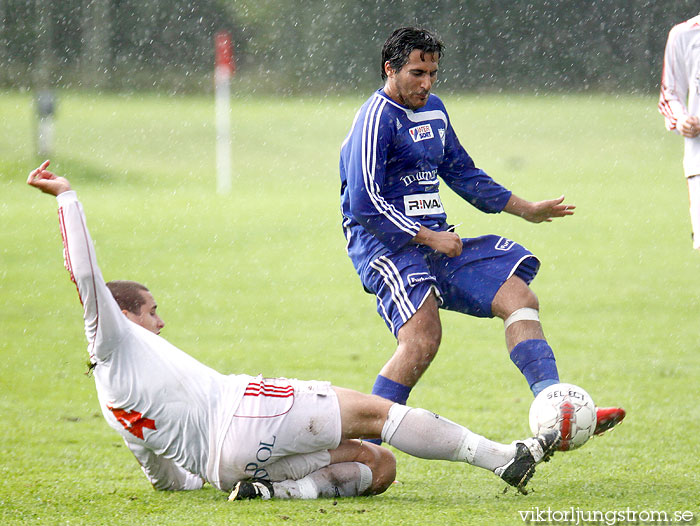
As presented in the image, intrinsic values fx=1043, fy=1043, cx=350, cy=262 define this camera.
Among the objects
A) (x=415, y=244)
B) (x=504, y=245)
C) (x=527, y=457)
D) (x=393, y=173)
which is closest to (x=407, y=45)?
(x=393, y=173)

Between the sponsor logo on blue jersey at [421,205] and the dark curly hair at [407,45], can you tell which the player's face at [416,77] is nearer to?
the dark curly hair at [407,45]

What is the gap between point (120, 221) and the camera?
48.6ft

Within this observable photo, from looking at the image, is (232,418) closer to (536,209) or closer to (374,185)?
(374,185)

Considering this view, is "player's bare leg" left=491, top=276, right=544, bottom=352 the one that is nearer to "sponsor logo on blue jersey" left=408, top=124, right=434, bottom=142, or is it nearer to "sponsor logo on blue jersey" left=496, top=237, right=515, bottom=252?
"sponsor logo on blue jersey" left=496, top=237, right=515, bottom=252

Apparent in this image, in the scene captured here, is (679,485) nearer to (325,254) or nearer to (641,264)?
(641,264)

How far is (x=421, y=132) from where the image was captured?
14.6 feet

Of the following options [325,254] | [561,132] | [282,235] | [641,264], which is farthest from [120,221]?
[561,132]

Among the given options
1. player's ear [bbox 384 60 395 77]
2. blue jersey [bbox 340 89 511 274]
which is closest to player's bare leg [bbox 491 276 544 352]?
blue jersey [bbox 340 89 511 274]

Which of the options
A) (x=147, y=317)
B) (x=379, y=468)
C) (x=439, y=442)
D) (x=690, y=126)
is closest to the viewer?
(x=439, y=442)

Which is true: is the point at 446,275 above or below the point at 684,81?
below

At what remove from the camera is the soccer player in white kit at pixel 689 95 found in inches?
213

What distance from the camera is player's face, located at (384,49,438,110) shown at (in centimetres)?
433

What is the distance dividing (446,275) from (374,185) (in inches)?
20.0

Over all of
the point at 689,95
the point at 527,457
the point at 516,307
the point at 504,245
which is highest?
the point at 689,95
